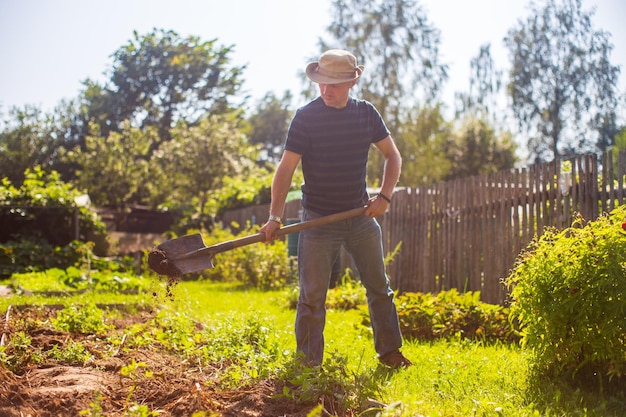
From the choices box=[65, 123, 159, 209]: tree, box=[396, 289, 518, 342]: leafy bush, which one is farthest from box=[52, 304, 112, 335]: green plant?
box=[65, 123, 159, 209]: tree

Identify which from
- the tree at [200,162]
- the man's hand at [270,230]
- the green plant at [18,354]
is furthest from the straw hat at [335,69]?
the tree at [200,162]

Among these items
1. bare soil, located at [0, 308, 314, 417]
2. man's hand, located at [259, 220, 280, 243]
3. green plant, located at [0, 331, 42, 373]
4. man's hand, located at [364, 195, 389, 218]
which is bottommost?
bare soil, located at [0, 308, 314, 417]

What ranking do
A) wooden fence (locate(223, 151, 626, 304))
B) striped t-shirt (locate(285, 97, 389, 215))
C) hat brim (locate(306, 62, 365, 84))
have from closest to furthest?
hat brim (locate(306, 62, 365, 84)), striped t-shirt (locate(285, 97, 389, 215)), wooden fence (locate(223, 151, 626, 304))

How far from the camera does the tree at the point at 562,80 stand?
93.2 ft

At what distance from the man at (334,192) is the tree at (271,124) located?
144ft

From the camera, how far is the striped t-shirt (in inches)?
161

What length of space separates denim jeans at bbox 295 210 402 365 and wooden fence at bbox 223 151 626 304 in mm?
2582

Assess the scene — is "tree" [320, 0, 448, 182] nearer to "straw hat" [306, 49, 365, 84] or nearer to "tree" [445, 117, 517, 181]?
"tree" [445, 117, 517, 181]

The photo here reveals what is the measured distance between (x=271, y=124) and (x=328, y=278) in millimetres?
44625

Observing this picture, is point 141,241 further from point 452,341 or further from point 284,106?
point 284,106

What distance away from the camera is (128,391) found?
3109 mm

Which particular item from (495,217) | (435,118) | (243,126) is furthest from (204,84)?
(495,217)

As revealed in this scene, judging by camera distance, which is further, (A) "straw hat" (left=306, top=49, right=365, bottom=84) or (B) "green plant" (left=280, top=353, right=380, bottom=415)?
(A) "straw hat" (left=306, top=49, right=365, bottom=84)

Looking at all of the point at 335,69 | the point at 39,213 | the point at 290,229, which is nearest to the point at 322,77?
the point at 335,69
